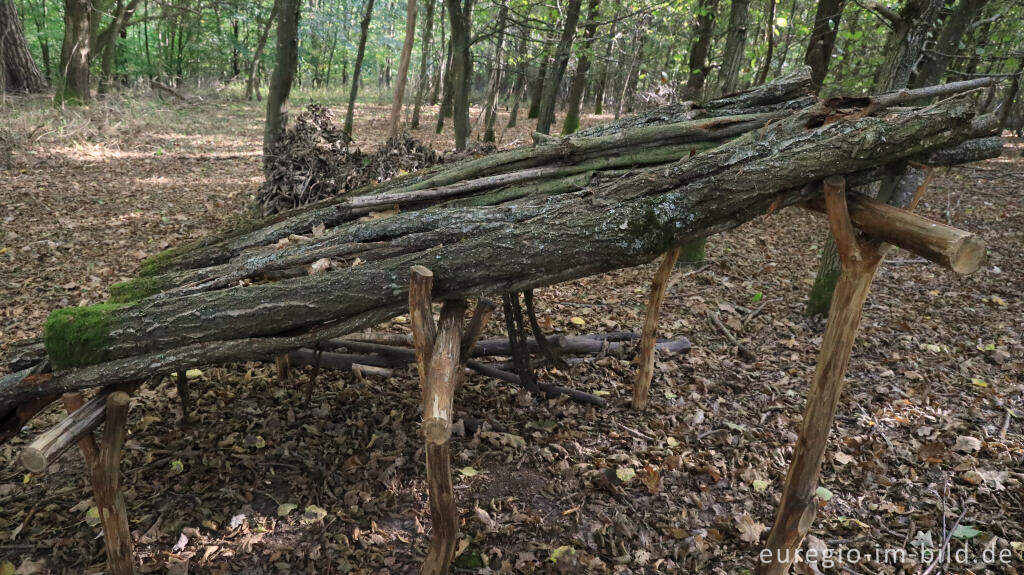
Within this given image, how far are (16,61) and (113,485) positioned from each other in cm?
1820

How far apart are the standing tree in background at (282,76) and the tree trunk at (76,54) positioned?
8252mm

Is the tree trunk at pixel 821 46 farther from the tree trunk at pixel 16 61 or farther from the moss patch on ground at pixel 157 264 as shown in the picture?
the tree trunk at pixel 16 61

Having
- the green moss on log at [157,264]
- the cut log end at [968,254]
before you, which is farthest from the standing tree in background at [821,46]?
the green moss on log at [157,264]

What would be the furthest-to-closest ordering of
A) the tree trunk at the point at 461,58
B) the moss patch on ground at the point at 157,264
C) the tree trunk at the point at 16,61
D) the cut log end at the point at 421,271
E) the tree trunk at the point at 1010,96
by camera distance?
the tree trunk at the point at 16,61
the tree trunk at the point at 461,58
the tree trunk at the point at 1010,96
the moss patch on ground at the point at 157,264
the cut log end at the point at 421,271

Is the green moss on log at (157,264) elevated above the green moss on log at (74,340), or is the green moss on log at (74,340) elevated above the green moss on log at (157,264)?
the green moss on log at (157,264)

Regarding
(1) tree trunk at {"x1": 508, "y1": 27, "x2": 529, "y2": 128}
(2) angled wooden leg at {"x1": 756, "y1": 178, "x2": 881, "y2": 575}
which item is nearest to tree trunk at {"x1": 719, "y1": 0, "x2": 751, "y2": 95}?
(1) tree trunk at {"x1": 508, "y1": 27, "x2": 529, "y2": 128}

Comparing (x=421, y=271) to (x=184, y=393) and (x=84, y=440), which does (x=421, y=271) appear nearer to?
(x=84, y=440)

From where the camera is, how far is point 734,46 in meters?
6.09

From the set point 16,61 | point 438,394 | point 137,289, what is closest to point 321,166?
point 137,289

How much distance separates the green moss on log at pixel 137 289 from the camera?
302cm

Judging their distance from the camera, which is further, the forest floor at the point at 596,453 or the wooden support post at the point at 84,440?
the forest floor at the point at 596,453

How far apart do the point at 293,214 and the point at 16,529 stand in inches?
93.3

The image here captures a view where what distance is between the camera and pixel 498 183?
11.1 feet

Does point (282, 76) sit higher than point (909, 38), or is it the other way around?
point (909, 38)
